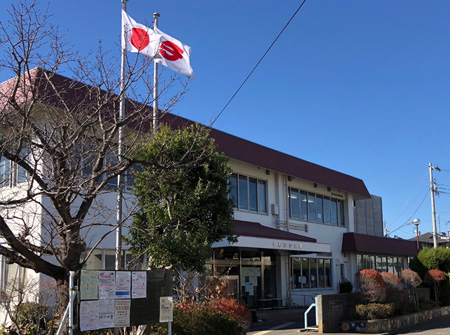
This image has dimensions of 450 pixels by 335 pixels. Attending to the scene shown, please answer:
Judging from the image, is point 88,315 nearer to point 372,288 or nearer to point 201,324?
point 201,324

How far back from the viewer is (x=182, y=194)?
12023 mm

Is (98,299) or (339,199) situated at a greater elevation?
(339,199)

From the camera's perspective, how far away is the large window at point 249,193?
23.9 m

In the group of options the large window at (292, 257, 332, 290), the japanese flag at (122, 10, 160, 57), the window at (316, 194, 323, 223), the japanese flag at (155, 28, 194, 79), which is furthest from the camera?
the window at (316, 194, 323, 223)

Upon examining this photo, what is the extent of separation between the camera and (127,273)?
931 cm

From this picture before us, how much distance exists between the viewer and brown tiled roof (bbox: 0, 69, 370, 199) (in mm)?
21344

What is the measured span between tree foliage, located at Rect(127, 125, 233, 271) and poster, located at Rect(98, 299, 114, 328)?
2.25 m

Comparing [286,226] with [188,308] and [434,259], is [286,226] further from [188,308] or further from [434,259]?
[188,308]

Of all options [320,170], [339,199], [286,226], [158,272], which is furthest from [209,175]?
[339,199]

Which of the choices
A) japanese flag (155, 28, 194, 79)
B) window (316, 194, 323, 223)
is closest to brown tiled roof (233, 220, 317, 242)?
window (316, 194, 323, 223)

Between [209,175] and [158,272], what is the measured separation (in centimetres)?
318

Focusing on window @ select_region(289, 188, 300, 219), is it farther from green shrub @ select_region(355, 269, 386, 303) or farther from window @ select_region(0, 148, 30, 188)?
window @ select_region(0, 148, 30, 188)

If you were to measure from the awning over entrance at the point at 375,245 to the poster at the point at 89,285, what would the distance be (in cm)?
2493

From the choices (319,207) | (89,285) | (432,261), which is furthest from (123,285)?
(432,261)
